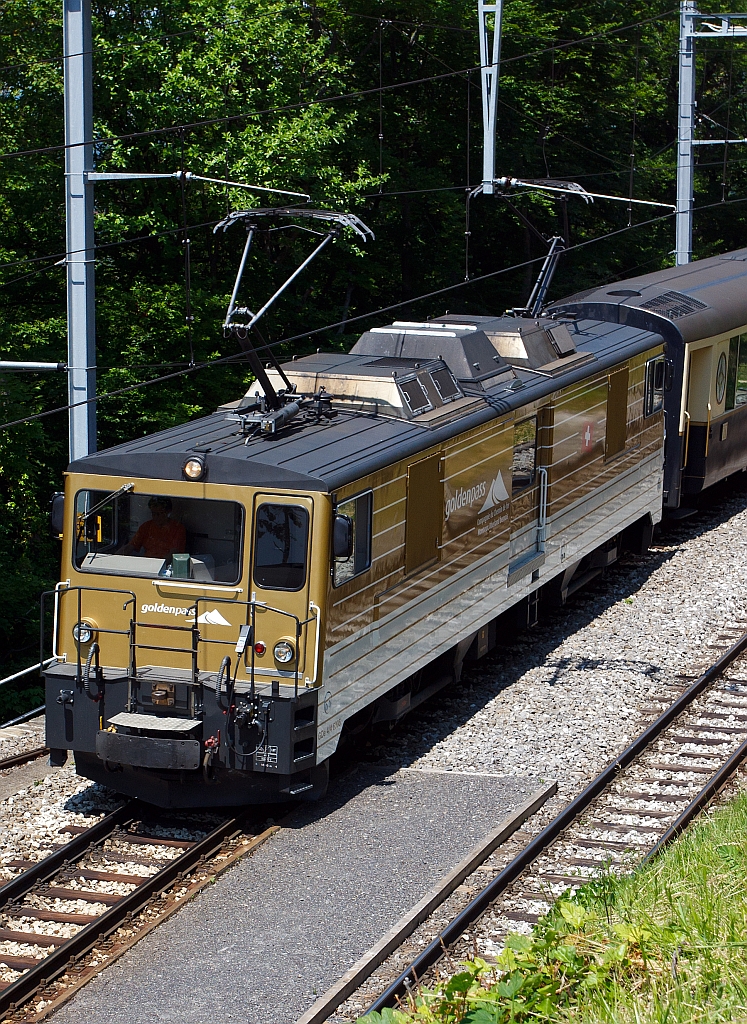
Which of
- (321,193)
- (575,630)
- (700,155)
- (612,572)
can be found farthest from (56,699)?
(700,155)

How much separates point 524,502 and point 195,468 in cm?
476

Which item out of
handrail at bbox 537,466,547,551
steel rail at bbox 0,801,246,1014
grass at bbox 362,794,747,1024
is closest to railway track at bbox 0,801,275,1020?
steel rail at bbox 0,801,246,1014

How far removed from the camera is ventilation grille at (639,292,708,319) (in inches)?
704

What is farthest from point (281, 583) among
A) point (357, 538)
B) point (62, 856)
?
point (62, 856)

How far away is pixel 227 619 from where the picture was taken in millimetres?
9609

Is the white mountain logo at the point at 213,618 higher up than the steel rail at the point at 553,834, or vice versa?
the white mountain logo at the point at 213,618

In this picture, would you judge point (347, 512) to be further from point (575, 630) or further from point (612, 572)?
point (612, 572)

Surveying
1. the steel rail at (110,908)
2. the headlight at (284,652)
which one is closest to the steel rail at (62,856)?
the steel rail at (110,908)

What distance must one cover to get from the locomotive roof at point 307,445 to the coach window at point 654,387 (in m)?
4.26

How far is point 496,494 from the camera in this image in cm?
1274

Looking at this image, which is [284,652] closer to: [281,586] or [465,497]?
[281,586]

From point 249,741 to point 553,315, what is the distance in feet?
31.0

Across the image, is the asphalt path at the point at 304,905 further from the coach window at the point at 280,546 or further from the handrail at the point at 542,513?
the handrail at the point at 542,513

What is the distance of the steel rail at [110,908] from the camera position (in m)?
7.54
